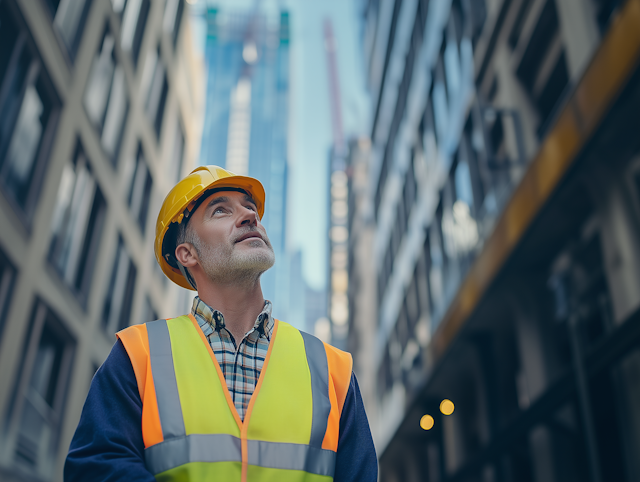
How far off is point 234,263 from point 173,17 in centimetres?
2538

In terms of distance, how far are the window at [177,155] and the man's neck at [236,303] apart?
25.1 m

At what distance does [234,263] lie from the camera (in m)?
2.65

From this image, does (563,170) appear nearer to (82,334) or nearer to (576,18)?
(576,18)

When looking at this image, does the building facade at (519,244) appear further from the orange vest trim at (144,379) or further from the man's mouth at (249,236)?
the orange vest trim at (144,379)

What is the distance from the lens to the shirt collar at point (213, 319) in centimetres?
260

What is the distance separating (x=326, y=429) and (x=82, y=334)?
1491cm

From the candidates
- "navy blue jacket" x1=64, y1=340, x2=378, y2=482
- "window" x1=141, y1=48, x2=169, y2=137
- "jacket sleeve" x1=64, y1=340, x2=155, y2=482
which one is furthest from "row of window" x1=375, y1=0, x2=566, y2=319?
"jacket sleeve" x1=64, y1=340, x2=155, y2=482

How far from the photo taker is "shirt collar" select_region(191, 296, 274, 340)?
102 inches

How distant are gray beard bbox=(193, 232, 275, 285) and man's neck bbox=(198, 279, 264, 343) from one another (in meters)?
0.03

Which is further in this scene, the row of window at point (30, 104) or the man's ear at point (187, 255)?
the row of window at point (30, 104)

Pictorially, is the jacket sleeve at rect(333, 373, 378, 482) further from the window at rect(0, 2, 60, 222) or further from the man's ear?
the window at rect(0, 2, 60, 222)

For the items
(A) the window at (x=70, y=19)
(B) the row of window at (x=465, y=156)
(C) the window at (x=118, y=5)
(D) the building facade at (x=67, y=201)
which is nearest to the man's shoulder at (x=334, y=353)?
(D) the building facade at (x=67, y=201)

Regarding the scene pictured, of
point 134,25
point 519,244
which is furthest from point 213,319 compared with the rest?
point 134,25

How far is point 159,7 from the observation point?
22641 mm
